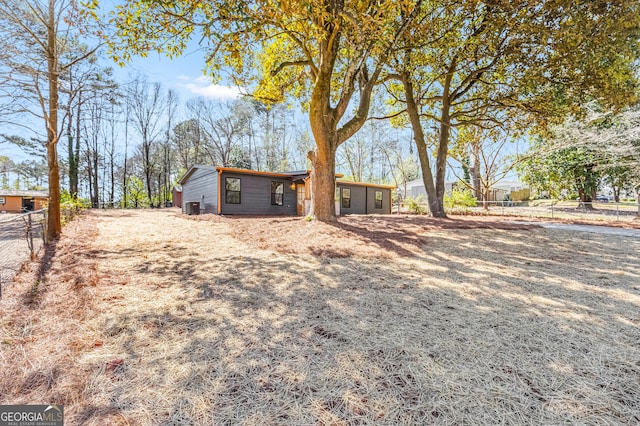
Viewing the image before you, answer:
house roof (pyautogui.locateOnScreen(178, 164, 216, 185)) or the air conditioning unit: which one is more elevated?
house roof (pyautogui.locateOnScreen(178, 164, 216, 185))

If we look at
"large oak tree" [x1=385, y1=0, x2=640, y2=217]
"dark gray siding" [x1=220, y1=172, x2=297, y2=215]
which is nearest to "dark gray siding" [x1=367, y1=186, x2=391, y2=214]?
"dark gray siding" [x1=220, y1=172, x2=297, y2=215]

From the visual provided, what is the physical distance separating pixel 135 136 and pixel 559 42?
3042 centimetres

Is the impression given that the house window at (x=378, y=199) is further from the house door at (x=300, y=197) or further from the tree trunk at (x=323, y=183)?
the tree trunk at (x=323, y=183)

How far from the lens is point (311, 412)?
1.50m

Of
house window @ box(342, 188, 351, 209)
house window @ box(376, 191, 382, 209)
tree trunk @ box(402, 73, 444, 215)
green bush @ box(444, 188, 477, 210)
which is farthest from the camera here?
house window @ box(376, 191, 382, 209)

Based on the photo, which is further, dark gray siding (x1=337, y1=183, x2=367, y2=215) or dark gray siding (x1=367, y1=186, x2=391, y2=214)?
dark gray siding (x1=367, y1=186, x2=391, y2=214)

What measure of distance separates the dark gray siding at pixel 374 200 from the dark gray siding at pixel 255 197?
6.03 m

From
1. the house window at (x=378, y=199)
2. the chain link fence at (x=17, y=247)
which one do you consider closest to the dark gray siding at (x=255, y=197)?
the house window at (x=378, y=199)

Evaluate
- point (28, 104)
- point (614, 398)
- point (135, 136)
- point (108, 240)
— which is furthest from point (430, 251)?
point (135, 136)

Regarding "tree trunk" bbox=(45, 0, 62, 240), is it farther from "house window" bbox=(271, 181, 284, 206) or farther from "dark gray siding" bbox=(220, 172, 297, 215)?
"house window" bbox=(271, 181, 284, 206)

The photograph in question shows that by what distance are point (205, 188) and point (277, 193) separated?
3.77 metres

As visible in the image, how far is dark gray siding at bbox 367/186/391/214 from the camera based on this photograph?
62.2 ft

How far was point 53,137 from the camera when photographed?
6012 mm

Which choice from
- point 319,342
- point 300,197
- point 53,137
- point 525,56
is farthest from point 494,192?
point 53,137
